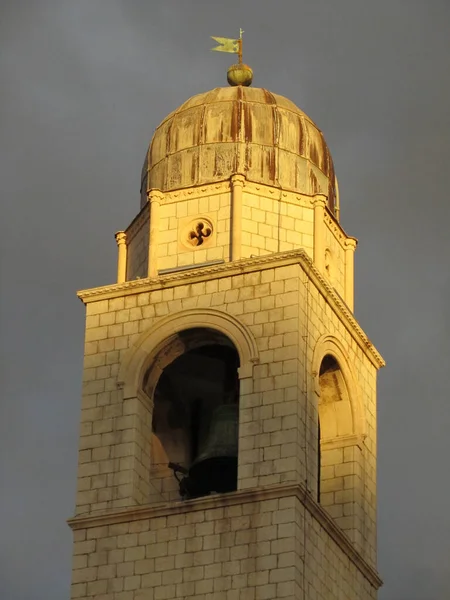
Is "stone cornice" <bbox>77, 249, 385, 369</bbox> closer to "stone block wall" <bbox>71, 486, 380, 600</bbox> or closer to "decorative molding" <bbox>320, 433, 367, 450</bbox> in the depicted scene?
"decorative molding" <bbox>320, 433, 367, 450</bbox>

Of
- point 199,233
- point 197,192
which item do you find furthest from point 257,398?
point 197,192

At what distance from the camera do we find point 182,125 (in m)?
51.2

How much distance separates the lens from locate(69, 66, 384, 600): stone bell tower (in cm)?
4572

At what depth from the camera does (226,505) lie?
45.9 meters

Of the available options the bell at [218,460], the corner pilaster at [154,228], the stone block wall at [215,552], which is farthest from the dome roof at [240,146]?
the stone block wall at [215,552]

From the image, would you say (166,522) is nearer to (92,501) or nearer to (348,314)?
(92,501)

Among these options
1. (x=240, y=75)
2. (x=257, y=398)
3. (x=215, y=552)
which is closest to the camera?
(x=215, y=552)

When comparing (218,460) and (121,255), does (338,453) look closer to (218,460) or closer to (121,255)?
(218,460)

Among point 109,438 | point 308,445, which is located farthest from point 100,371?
point 308,445

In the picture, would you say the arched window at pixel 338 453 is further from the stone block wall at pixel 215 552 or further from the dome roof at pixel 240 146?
the dome roof at pixel 240 146

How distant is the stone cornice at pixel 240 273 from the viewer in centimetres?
4784

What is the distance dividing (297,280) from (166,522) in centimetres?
521

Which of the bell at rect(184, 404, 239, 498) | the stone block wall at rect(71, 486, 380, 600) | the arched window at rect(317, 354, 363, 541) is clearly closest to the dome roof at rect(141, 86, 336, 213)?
the arched window at rect(317, 354, 363, 541)

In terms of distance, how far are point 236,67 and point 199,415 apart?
7385 millimetres
